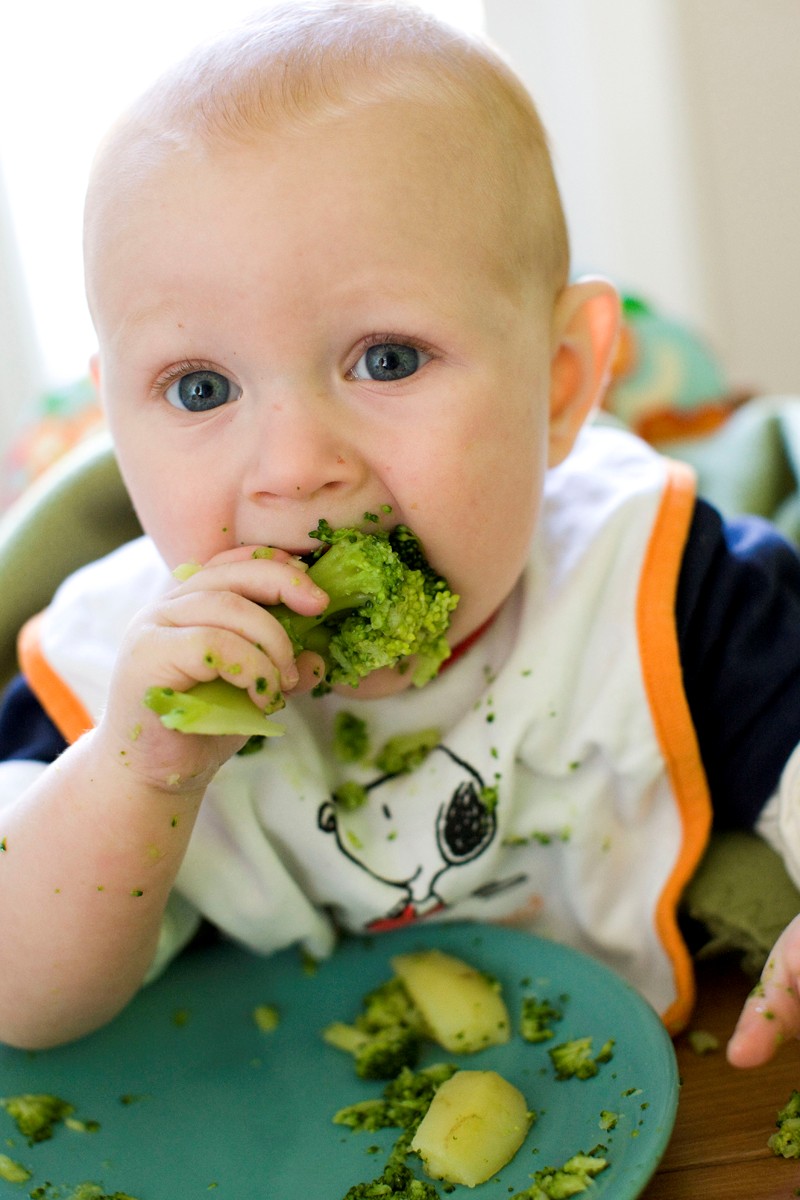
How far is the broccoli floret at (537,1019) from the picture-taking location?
3.04 feet

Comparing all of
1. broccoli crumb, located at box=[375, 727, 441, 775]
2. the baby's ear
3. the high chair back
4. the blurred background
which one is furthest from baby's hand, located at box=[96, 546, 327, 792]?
the blurred background

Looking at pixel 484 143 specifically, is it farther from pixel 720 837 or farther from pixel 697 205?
pixel 697 205

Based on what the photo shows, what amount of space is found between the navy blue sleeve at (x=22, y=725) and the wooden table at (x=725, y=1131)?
61cm

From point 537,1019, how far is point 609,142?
6.29 feet

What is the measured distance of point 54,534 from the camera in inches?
52.9

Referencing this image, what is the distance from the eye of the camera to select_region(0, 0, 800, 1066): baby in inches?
33.9

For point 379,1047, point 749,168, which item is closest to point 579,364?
point 379,1047

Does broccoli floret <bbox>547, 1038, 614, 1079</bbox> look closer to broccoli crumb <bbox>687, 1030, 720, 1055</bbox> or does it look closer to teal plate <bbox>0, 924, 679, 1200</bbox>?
teal plate <bbox>0, 924, 679, 1200</bbox>

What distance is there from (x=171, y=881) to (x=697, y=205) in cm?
196

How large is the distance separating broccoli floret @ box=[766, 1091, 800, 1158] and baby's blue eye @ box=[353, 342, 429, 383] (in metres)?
0.57

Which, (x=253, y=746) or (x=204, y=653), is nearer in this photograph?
(x=204, y=653)

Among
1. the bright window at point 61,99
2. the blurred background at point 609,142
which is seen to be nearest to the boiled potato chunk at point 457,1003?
the blurred background at point 609,142

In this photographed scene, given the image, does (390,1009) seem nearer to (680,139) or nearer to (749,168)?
(680,139)

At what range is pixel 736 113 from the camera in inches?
97.0
